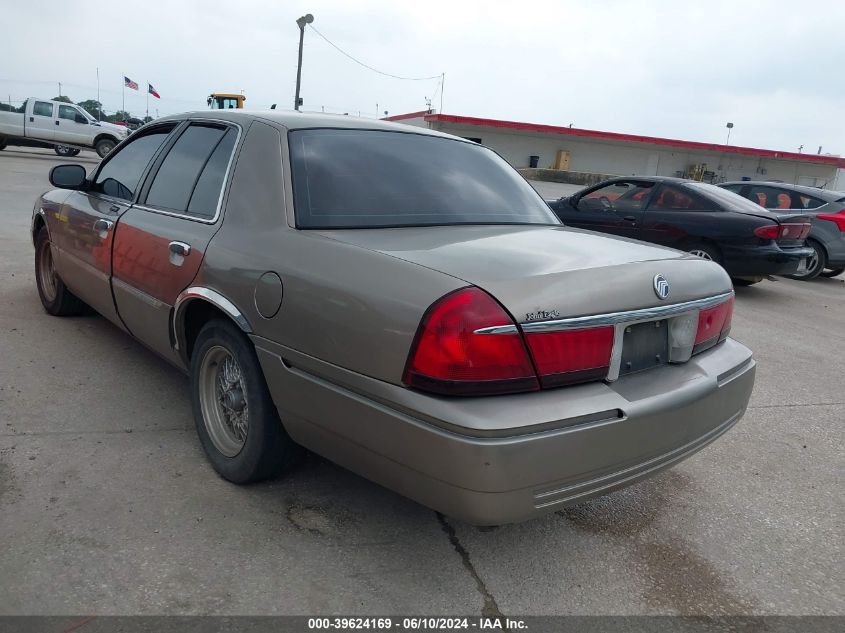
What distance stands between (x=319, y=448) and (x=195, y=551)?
0.57 meters

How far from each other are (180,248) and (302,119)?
83cm

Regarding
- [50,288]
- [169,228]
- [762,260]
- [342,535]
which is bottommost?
[342,535]

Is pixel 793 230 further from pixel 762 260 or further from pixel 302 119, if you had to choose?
pixel 302 119

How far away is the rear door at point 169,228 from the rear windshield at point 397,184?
46 cm

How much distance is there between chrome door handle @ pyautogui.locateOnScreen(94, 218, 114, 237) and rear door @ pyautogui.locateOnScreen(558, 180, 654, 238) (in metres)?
6.31

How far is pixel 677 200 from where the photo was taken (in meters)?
8.59

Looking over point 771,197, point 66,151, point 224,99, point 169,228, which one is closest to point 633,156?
point 224,99

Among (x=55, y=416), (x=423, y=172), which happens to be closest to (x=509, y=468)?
(x=423, y=172)

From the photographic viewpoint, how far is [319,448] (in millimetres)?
2486

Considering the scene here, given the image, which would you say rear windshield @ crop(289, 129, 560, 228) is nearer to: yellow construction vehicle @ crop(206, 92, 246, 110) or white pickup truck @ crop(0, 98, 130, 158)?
white pickup truck @ crop(0, 98, 130, 158)

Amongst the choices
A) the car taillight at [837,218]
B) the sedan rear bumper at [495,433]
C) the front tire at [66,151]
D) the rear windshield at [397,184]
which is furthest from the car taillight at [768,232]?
the front tire at [66,151]

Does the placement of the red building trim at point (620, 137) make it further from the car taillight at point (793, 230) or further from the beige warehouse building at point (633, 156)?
the car taillight at point (793, 230)

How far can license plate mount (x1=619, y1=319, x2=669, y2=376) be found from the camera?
2.37 m

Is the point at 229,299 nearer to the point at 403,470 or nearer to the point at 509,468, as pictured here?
the point at 403,470
